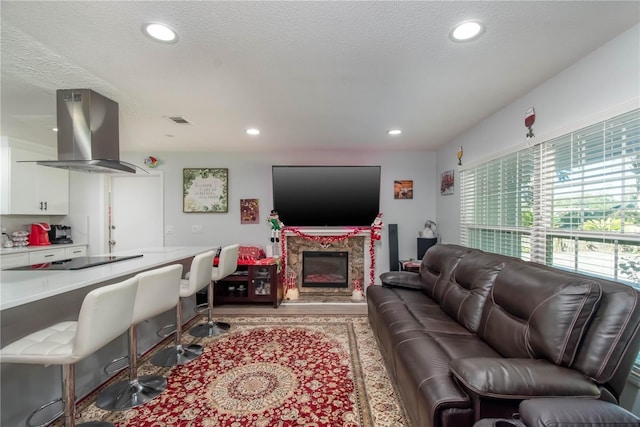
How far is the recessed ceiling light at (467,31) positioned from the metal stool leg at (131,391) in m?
2.85

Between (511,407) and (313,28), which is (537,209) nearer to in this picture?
(511,407)

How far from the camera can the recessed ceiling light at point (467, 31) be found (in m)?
1.56

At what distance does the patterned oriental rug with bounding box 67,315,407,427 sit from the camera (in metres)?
1.85

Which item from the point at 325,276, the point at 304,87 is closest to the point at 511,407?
the point at 304,87

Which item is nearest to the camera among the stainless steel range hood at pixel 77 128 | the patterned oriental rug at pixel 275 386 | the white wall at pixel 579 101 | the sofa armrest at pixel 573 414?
the sofa armrest at pixel 573 414

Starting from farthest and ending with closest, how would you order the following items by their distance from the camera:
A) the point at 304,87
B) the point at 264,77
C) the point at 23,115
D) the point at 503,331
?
the point at 23,115 → the point at 304,87 → the point at 264,77 → the point at 503,331

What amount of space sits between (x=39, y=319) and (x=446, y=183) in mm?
4567

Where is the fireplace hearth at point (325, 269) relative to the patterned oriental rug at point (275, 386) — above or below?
above

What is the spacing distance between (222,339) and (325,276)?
2152 millimetres

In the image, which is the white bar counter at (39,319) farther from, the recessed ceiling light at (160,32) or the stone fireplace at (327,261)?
the stone fireplace at (327,261)

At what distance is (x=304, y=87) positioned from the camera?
2.32 meters

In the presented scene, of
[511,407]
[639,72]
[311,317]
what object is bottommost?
[311,317]

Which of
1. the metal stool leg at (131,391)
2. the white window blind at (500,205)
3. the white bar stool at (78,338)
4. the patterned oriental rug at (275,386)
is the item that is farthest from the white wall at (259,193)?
the white bar stool at (78,338)

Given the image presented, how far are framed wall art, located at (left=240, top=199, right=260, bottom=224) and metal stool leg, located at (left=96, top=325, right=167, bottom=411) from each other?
108 inches
